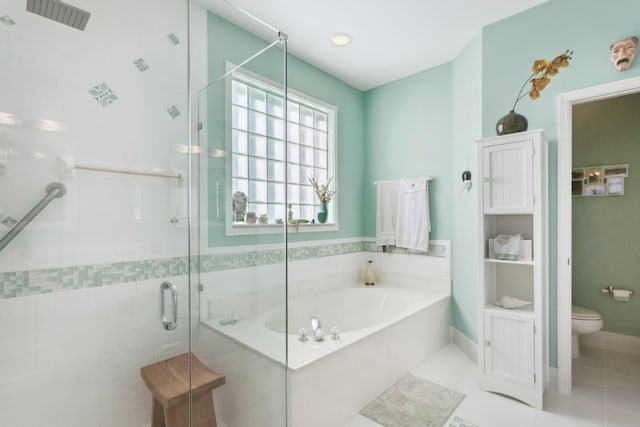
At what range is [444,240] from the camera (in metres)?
3.07

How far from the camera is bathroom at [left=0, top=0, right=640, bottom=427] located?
1.37 m

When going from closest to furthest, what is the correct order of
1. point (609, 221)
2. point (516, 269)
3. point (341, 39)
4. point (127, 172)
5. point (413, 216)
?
point (127, 172)
point (516, 269)
point (341, 39)
point (609, 221)
point (413, 216)

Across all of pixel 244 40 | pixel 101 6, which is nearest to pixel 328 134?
pixel 244 40

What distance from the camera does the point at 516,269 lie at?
7.61ft

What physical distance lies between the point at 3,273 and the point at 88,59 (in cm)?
112

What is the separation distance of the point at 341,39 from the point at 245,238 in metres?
2.03

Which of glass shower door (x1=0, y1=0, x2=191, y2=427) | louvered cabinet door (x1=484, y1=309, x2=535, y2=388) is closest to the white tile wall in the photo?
glass shower door (x1=0, y1=0, x2=191, y2=427)

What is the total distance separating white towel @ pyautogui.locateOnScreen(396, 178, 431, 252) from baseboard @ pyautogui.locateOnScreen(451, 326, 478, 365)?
86cm

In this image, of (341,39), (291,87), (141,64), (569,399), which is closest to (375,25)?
(341,39)

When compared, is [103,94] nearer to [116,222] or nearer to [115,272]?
[116,222]

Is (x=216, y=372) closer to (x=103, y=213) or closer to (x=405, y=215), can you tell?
(x=103, y=213)

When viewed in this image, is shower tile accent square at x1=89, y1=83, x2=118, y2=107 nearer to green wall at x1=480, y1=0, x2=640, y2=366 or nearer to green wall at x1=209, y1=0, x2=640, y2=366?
green wall at x1=209, y1=0, x2=640, y2=366

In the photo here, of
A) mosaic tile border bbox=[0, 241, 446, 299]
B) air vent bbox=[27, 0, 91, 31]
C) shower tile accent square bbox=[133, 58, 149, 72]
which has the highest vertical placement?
air vent bbox=[27, 0, 91, 31]

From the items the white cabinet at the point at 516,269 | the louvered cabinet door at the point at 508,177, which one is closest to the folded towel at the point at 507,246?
the white cabinet at the point at 516,269
